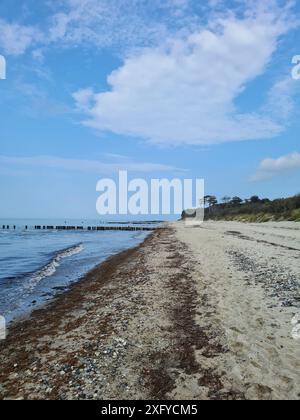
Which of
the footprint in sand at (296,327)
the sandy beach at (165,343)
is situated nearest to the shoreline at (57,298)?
the sandy beach at (165,343)

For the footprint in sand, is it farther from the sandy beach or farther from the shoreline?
the shoreline

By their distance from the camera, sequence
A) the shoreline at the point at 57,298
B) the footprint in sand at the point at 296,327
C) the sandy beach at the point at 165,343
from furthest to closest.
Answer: the shoreline at the point at 57,298 → the footprint in sand at the point at 296,327 → the sandy beach at the point at 165,343

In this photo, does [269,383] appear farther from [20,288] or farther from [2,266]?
[2,266]

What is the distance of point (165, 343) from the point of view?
20.8ft

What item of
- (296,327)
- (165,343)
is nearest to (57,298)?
(165,343)

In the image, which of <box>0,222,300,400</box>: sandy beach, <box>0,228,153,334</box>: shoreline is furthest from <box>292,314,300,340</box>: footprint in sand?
<box>0,228,153,334</box>: shoreline

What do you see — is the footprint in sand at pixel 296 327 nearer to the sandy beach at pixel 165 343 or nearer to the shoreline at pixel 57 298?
the sandy beach at pixel 165 343

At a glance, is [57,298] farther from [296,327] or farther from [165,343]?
[296,327]

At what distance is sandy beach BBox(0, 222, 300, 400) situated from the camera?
4.71 meters

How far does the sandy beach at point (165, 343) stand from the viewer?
4705 millimetres

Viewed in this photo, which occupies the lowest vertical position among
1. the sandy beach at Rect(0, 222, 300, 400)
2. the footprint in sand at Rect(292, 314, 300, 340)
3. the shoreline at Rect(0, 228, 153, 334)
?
the shoreline at Rect(0, 228, 153, 334)

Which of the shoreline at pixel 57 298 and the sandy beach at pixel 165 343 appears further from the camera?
the shoreline at pixel 57 298

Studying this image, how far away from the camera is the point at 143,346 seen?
244 inches

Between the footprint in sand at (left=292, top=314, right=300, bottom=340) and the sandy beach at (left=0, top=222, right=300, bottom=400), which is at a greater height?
the footprint in sand at (left=292, top=314, right=300, bottom=340)
